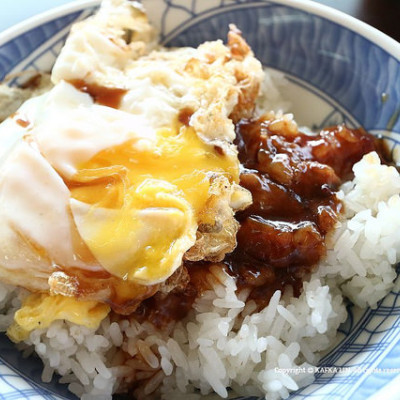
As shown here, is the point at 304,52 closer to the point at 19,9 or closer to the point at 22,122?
the point at 22,122

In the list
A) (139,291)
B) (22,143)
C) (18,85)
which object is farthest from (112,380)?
(18,85)

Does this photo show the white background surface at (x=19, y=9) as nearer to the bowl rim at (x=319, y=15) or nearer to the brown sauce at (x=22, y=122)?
the bowl rim at (x=319, y=15)

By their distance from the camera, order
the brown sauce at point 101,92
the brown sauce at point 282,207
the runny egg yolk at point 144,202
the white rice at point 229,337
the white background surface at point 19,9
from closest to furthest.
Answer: the runny egg yolk at point 144,202 < the white rice at point 229,337 < the brown sauce at point 282,207 < the brown sauce at point 101,92 < the white background surface at point 19,9

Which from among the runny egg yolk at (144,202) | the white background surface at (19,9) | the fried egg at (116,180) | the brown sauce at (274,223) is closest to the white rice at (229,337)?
the brown sauce at (274,223)

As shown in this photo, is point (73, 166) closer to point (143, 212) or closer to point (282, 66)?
point (143, 212)

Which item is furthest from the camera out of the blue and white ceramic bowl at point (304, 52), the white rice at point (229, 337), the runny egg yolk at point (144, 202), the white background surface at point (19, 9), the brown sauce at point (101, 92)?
the white background surface at point (19, 9)

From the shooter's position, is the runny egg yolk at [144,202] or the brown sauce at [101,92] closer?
the runny egg yolk at [144,202]
